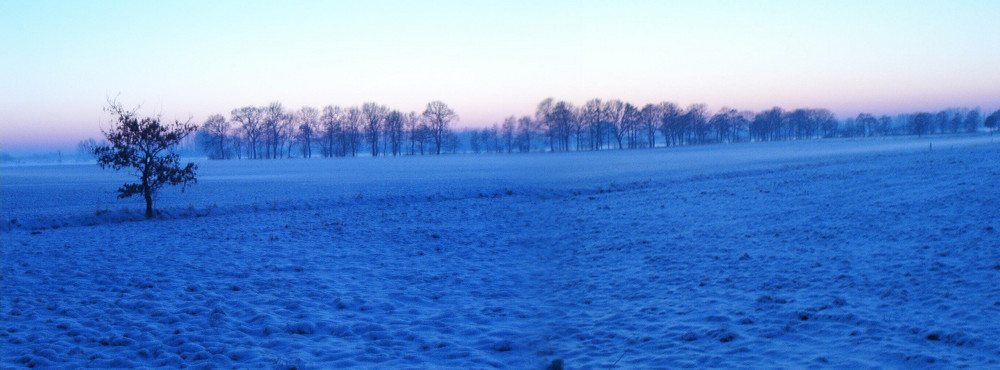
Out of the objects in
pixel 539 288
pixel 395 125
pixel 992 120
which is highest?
pixel 992 120

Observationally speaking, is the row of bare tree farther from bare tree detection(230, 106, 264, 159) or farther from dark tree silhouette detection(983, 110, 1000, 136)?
dark tree silhouette detection(983, 110, 1000, 136)

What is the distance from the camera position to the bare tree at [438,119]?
59.0 feet

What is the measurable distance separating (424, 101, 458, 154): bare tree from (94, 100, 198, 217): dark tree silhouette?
8842 mm

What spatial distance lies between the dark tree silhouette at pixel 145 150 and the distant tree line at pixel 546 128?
9.00 m

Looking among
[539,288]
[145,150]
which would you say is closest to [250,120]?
[145,150]

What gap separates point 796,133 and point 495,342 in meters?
152

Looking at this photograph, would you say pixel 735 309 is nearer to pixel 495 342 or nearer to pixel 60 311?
pixel 495 342

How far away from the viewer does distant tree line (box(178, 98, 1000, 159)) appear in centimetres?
1967

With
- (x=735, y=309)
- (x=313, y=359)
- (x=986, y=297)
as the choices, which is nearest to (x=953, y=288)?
(x=986, y=297)

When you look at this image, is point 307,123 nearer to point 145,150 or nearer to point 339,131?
point 339,131

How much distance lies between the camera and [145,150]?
70.5 feet

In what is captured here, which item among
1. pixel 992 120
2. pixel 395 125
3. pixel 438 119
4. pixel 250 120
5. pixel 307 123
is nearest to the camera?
pixel 438 119

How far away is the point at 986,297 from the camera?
268 inches

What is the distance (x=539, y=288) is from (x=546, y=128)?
228 inches
